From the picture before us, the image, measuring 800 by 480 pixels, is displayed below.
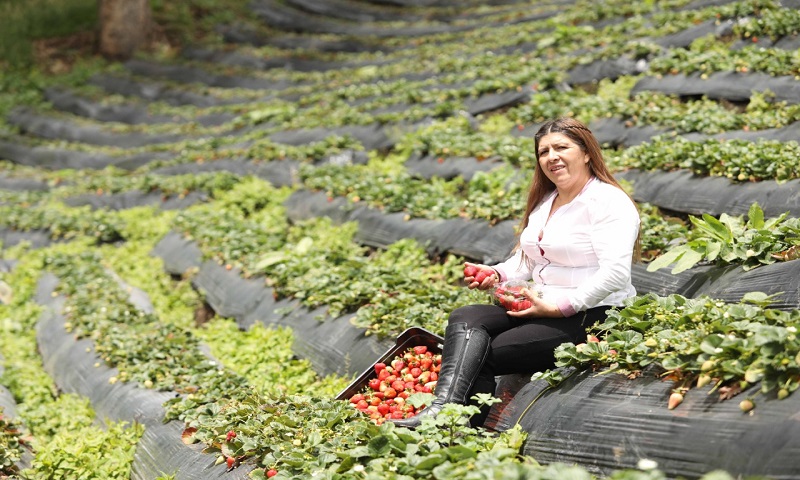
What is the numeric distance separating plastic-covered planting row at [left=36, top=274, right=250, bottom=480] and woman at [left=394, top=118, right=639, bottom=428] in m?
1.30

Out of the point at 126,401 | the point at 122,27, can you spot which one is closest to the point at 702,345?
the point at 126,401

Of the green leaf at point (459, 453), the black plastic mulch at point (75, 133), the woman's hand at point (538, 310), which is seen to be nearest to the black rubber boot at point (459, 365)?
the woman's hand at point (538, 310)

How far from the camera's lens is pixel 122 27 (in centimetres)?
2169

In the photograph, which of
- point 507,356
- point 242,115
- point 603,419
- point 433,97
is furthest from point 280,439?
point 242,115

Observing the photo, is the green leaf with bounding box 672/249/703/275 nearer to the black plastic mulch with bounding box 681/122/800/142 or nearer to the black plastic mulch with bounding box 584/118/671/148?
the black plastic mulch with bounding box 681/122/800/142

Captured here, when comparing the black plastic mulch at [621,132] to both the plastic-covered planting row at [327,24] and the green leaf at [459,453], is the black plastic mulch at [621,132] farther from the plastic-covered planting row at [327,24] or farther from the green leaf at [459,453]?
the plastic-covered planting row at [327,24]

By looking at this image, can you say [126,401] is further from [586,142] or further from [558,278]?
[586,142]

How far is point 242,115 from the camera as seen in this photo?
16.2 metres

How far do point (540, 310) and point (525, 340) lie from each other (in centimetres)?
19

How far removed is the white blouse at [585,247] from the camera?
4.14 metres

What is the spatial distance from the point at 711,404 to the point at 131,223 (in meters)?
9.48

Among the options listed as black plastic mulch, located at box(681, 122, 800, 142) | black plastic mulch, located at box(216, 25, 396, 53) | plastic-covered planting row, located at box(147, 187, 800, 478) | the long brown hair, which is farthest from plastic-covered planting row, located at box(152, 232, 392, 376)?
black plastic mulch, located at box(216, 25, 396, 53)

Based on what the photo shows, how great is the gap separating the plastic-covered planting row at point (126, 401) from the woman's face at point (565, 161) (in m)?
2.32

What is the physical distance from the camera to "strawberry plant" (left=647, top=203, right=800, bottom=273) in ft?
14.8
